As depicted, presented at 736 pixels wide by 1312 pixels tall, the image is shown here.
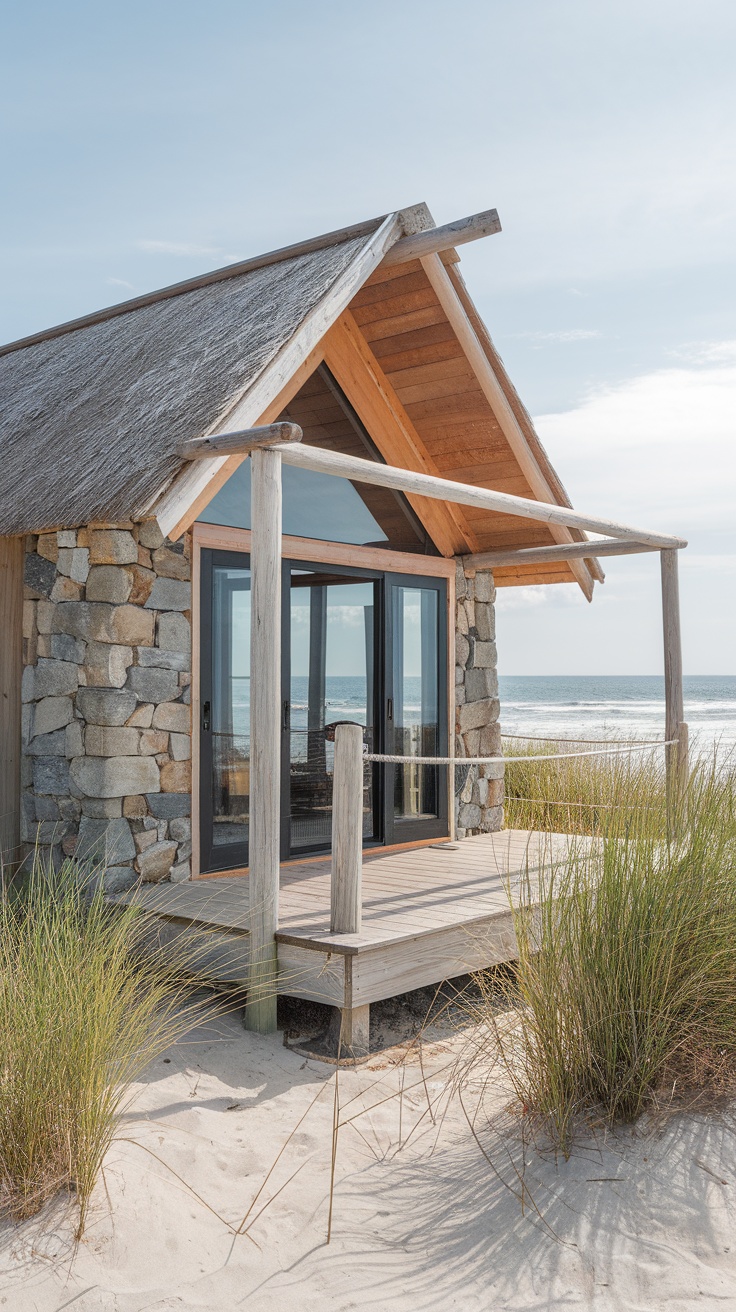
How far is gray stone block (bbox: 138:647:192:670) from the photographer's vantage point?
6.02 meters

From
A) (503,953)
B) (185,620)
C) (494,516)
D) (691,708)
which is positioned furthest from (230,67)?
(691,708)

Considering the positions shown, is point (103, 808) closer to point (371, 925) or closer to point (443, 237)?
point (371, 925)

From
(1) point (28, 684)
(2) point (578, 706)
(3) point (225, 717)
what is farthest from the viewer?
(2) point (578, 706)

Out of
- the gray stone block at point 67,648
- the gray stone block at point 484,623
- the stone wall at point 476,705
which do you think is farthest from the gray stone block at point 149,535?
the gray stone block at point 484,623

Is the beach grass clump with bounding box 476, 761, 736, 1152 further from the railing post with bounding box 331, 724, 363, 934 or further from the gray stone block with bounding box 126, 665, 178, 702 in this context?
the gray stone block with bounding box 126, 665, 178, 702

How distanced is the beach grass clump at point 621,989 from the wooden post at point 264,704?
1299 millimetres

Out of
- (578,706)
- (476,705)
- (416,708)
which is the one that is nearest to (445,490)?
(416,708)

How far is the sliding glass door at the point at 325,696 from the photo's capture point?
255 inches

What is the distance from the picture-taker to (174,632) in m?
6.19

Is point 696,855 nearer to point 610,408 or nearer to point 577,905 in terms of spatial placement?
point 577,905

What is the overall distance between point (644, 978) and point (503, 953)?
2.11 metres

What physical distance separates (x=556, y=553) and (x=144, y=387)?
11.7 feet

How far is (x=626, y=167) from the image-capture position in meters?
8.71

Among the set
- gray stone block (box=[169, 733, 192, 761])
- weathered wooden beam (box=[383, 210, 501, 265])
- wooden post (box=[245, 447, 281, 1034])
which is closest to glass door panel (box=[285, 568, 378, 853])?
gray stone block (box=[169, 733, 192, 761])
